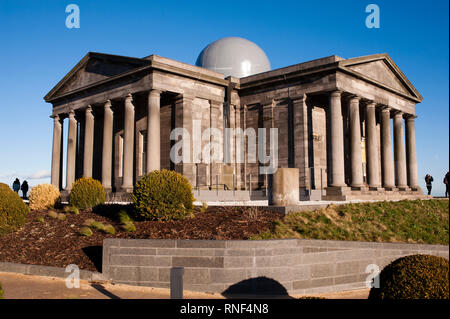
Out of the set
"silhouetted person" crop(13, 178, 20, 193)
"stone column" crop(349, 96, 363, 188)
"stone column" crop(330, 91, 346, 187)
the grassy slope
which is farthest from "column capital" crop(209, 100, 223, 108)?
"silhouetted person" crop(13, 178, 20, 193)

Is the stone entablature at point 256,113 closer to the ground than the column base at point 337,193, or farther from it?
farther from it

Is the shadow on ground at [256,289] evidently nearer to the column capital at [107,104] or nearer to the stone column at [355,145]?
the stone column at [355,145]

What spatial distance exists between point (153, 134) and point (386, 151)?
58.8 ft

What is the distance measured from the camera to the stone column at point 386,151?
33438mm

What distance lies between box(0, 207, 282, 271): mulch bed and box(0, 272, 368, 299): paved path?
1147 mm

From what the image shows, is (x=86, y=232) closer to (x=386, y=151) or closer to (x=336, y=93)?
(x=336, y=93)

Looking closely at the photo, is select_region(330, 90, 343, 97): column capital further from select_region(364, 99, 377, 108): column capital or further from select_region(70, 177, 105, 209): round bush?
select_region(70, 177, 105, 209): round bush

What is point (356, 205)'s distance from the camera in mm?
17922

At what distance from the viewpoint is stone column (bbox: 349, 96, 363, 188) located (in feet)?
95.5

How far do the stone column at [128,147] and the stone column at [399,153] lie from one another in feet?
68.5

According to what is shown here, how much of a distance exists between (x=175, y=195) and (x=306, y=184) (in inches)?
629

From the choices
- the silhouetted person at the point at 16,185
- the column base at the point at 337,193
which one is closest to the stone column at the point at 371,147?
the column base at the point at 337,193

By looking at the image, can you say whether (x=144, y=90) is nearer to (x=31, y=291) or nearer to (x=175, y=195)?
(x=175, y=195)
